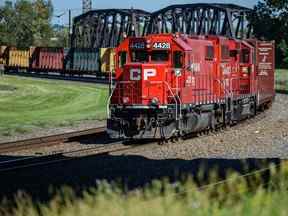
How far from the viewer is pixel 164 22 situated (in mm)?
103188

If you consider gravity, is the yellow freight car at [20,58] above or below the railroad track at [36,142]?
above

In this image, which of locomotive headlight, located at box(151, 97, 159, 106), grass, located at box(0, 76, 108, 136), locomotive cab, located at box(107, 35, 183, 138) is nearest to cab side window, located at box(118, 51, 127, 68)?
locomotive cab, located at box(107, 35, 183, 138)

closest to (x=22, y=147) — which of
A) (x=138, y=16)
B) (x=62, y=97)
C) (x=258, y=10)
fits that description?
(x=62, y=97)

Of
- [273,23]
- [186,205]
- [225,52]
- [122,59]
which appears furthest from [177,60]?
[273,23]

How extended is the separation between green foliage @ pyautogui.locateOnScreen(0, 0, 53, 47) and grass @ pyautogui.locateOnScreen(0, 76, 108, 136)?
69335 mm

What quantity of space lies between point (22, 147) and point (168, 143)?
4116mm

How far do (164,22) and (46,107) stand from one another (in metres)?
71.9

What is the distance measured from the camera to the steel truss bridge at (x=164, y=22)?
94.5m

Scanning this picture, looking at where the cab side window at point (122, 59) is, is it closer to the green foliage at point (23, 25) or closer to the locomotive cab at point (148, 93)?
the locomotive cab at point (148, 93)

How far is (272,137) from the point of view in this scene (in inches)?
792

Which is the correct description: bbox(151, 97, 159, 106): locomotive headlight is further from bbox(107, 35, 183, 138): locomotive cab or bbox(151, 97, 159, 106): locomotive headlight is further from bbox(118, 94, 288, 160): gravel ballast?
bbox(118, 94, 288, 160): gravel ballast

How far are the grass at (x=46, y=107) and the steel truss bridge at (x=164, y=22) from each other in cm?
4044

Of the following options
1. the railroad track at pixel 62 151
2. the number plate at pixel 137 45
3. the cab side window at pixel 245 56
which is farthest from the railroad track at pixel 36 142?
the cab side window at pixel 245 56

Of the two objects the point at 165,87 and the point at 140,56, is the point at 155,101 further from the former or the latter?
the point at 140,56
